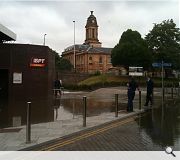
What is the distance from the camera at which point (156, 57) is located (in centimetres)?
9188

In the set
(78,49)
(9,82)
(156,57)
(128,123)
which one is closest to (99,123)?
(128,123)

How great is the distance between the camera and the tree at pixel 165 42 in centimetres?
8950

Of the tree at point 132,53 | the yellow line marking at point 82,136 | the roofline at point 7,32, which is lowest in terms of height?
the yellow line marking at point 82,136

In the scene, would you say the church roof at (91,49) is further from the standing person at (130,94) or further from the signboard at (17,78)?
the standing person at (130,94)

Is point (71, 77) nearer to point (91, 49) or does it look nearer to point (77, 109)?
point (91, 49)

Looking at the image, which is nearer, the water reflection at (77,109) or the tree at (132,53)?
the water reflection at (77,109)

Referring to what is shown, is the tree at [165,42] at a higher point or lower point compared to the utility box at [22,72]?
higher

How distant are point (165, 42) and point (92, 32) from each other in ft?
193

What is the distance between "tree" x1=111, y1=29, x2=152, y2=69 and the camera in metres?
87.4

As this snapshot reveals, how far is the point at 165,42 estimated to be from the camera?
92.5 meters

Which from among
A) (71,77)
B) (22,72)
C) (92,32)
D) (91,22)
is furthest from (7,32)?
(92,32)

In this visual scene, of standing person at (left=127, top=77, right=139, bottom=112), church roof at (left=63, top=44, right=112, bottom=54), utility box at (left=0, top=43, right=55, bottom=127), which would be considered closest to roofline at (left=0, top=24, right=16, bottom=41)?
utility box at (left=0, top=43, right=55, bottom=127)

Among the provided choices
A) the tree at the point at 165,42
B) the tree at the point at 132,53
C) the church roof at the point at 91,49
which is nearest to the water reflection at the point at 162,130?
the tree at the point at 132,53

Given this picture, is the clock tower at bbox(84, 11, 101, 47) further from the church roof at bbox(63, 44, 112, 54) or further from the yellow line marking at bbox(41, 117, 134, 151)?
the yellow line marking at bbox(41, 117, 134, 151)
